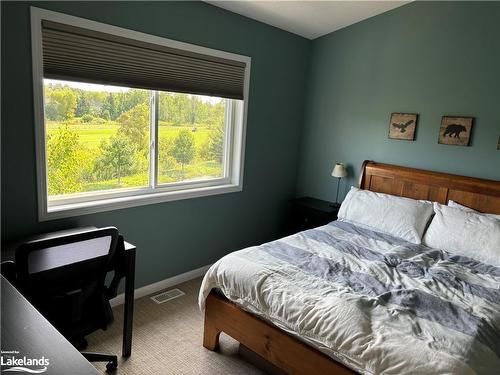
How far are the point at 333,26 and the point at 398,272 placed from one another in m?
2.48

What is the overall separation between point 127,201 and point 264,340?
1.39m

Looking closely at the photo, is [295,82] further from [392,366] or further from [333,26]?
[392,366]

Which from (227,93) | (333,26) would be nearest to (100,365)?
(227,93)

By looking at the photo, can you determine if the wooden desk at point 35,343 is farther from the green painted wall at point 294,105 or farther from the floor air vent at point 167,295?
the floor air vent at point 167,295

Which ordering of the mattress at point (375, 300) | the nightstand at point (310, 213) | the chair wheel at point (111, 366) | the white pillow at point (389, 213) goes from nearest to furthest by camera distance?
1. the mattress at point (375, 300)
2. the chair wheel at point (111, 366)
3. the white pillow at point (389, 213)
4. the nightstand at point (310, 213)

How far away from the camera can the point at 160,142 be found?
2883 millimetres

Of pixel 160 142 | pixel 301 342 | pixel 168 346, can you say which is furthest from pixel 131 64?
pixel 301 342

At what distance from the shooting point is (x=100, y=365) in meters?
2.07

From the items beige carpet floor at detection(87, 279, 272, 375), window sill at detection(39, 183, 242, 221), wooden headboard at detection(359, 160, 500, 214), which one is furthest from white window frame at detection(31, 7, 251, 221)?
wooden headboard at detection(359, 160, 500, 214)

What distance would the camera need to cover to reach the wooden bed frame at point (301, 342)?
176 centimetres

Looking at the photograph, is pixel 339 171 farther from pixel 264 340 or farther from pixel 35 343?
pixel 35 343

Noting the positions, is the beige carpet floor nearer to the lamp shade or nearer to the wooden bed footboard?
the wooden bed footboard

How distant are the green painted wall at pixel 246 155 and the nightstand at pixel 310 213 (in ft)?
0.81

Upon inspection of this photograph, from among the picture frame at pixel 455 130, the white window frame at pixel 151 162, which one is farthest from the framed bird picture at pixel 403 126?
the white window frame at pixel 151 162
